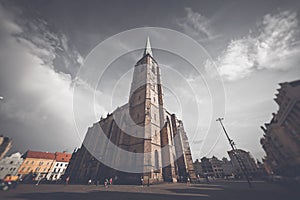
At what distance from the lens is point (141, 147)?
69.4ft

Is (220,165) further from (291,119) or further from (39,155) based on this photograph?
(39,155)

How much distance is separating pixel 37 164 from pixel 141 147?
47.0 metres

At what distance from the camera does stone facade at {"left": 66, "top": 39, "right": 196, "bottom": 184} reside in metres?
20.4

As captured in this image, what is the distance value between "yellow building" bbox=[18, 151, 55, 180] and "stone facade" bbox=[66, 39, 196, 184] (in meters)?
18.3

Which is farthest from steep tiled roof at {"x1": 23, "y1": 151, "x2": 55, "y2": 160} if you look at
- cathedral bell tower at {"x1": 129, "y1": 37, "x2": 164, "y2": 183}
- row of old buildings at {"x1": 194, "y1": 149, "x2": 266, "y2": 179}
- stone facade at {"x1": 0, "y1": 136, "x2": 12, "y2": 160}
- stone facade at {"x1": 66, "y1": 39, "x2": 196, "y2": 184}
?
row of old buildings at {"x1": 194, "y1": 149, "x2": 266, "y2": 179}

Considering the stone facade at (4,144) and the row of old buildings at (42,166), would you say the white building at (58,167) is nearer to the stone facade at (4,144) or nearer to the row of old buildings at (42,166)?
the row of old buildings at (42,166)

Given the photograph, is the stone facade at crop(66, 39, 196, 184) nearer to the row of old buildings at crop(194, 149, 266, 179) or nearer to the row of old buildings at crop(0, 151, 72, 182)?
the row of old buildings at crop(0, 151, 72, 182)

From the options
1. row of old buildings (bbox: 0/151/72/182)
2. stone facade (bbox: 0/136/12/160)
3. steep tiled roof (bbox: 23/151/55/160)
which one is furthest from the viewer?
steep tiled roof (bbox: 23/151/55/160)

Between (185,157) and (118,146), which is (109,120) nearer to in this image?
(118,146)

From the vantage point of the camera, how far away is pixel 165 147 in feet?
76.6

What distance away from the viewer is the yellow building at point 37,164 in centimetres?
4159

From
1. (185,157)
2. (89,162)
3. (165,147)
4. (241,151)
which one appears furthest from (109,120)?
(241,151)

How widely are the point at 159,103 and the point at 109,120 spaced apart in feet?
48.7

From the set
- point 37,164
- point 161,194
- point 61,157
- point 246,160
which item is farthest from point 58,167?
point 246,160
